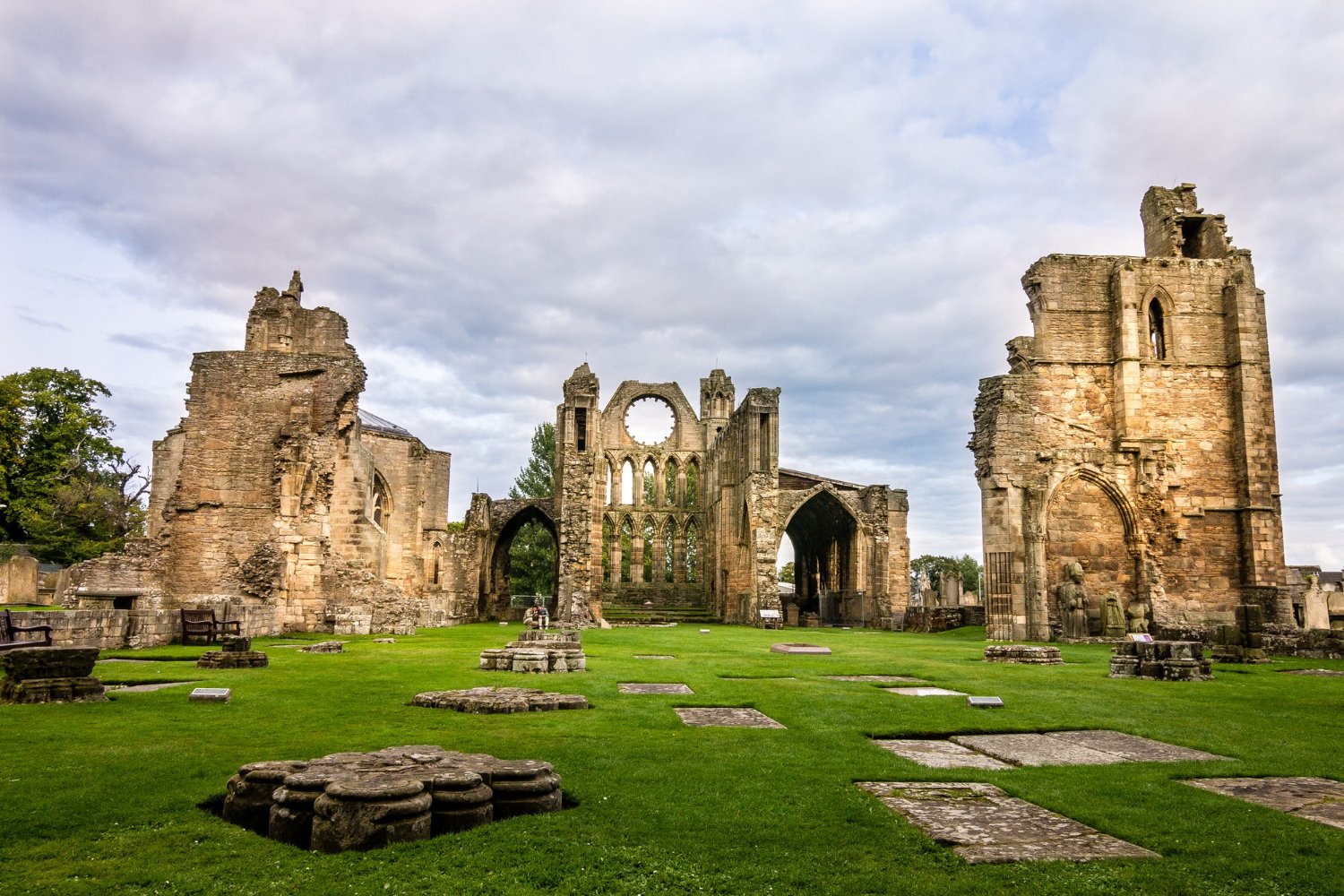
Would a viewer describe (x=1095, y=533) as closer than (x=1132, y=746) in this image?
No

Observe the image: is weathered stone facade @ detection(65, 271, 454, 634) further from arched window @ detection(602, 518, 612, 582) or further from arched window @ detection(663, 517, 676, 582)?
arched window @ detection(663, 517, 676, 582)

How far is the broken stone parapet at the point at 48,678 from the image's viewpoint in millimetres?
7848

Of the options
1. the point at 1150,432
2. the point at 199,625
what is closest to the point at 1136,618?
the point at 1150,432

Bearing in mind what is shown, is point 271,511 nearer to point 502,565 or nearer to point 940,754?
point 940,754

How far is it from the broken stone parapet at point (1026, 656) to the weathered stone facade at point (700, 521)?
16.9m

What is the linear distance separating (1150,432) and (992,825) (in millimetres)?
23319

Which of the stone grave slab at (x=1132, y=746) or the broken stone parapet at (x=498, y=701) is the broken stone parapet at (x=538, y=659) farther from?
the stone grave slab at (x=1132, y=746)

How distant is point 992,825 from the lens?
13.9ft

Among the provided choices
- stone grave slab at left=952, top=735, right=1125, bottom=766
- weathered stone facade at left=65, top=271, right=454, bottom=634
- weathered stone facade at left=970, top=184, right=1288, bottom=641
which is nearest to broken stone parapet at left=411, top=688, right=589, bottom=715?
stone grave slab at left=952, top=735, right=1125, bottom=766

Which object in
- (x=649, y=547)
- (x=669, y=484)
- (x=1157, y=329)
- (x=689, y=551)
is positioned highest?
Result: (x=1157, y=329)

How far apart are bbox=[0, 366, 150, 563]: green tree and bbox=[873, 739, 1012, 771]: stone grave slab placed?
3305 centimetres

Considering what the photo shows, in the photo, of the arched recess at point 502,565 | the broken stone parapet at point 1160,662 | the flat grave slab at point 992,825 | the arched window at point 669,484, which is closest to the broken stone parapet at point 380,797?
the flat grave slab at point 992,825

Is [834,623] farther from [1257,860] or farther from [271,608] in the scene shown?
[1257,860]

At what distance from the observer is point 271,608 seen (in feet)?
64.2
